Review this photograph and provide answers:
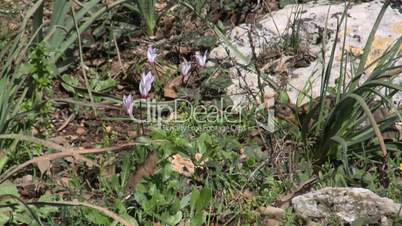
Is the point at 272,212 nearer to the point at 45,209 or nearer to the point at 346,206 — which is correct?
the point at 346,206

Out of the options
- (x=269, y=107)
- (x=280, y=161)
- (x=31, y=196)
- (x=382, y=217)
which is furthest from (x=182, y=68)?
(x=382, y=217)

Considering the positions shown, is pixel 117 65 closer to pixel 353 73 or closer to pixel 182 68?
pixel 182 68

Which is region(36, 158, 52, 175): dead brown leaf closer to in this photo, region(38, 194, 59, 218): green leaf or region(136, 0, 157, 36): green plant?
region(38, 194, 59, 218): green leaf

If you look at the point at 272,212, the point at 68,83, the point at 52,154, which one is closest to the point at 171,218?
the point at 272,212

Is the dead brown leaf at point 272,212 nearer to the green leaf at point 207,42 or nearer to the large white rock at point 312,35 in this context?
the large white rock at point 312,35

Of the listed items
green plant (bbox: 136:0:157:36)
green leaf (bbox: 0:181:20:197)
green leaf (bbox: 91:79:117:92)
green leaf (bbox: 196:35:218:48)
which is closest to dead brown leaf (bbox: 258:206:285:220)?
green leaf (bbox: 0:181:20:197)

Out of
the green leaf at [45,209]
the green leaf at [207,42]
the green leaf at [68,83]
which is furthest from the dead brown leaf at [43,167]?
the green leaf at [207,42]
